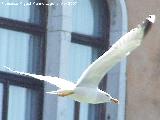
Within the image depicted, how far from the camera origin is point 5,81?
8.17 meters

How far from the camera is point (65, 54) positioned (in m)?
8.55

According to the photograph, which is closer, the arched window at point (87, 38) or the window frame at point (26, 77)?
the window frame at point (26, 77)

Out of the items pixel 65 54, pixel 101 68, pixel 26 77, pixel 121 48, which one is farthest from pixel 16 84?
pixel 121 48

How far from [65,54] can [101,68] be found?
3568mm

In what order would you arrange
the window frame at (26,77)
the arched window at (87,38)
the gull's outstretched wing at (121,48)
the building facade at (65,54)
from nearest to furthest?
the gull's outstretched wing at (121,48) < the window frame at (26,77) < the building facade at (65,54) < the arched window at (87,38)

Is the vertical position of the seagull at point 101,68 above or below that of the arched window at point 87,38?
below

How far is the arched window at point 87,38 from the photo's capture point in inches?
356

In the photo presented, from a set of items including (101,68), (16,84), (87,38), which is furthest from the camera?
(87,38)

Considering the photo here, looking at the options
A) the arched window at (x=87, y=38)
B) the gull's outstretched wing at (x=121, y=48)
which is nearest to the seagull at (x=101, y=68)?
the gull's outstretched wing at (x=121, y=48)

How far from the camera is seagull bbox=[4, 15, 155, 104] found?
180 inches

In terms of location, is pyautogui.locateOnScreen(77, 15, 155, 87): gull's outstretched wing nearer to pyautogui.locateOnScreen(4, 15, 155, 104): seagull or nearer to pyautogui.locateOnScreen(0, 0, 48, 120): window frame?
pyautogui.locateOnScreen(4, 15, 155, 104): seagull

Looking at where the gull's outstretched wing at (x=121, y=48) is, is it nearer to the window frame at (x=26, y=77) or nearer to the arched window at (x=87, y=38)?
the window frame at (x=26, y=77)

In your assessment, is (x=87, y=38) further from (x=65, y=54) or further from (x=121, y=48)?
(x=121, y=48)

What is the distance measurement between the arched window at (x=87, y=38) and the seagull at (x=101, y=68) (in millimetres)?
3629
